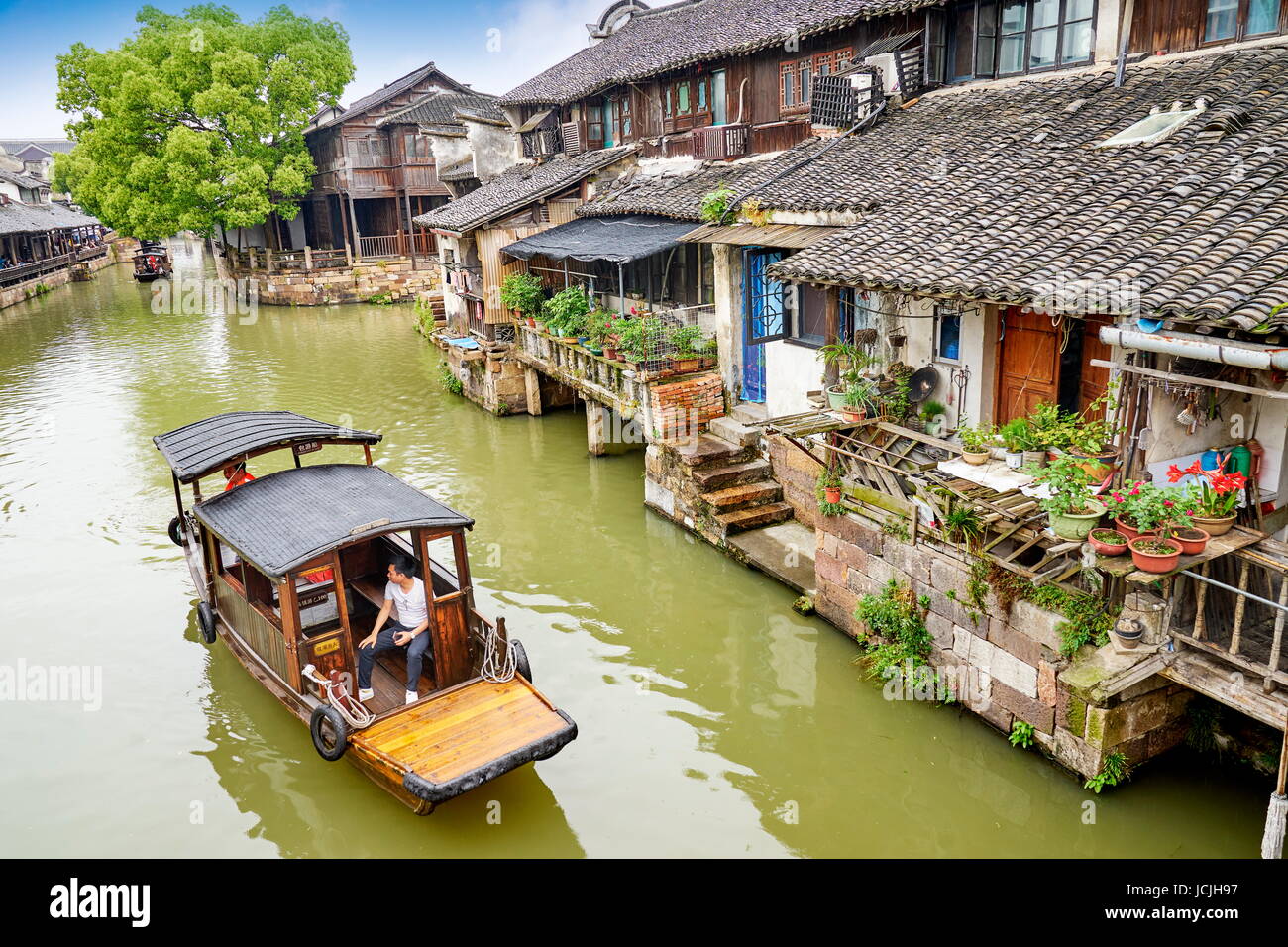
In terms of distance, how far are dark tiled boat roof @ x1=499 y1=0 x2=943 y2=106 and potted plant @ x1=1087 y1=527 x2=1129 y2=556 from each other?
9.98m

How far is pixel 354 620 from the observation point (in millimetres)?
11133

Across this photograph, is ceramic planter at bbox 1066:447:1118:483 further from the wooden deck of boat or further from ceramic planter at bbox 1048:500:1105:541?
the wooden deck of boat

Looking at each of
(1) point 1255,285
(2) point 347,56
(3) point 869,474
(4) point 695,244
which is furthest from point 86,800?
(2) point 347,56

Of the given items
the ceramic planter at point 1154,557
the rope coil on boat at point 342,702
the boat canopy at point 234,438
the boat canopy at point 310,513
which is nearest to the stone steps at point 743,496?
the boat canopy at point 310,513

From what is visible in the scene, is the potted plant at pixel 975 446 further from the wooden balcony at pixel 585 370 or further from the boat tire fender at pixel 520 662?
the wooden balcony at pixel 585 370

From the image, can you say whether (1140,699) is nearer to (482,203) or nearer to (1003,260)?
(1003,260)

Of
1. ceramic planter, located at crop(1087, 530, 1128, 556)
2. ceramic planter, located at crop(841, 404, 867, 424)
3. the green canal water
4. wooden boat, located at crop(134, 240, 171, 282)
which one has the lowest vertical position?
the green canal water

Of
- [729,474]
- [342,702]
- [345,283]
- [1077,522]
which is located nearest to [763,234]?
[729,474]

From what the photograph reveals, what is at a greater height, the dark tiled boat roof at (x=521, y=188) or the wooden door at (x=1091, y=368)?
the dark tiled boat roof at (x=521, y=188)

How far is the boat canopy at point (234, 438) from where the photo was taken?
37.0 ft

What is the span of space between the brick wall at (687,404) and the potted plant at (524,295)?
6.59 metres

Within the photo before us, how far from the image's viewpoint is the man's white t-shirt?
376 inches

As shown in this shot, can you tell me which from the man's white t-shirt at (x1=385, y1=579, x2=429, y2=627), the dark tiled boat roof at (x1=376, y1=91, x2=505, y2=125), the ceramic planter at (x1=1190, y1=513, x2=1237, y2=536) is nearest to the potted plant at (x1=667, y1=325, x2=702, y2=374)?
the man's white t-shirt at (x1=385, y1=579, x2=429, y2=627)

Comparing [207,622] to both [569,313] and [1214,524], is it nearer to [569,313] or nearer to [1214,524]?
[569,313]
